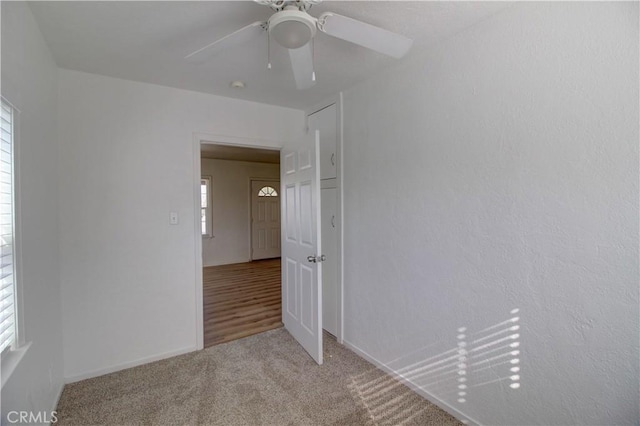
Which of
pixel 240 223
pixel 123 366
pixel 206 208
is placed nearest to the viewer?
pixel 123 366

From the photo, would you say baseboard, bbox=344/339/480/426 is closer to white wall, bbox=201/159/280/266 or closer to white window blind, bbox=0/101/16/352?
white window blind, bbox=0/101/16/352

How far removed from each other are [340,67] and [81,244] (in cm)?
242

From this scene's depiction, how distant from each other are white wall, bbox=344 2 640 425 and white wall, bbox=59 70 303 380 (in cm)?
176

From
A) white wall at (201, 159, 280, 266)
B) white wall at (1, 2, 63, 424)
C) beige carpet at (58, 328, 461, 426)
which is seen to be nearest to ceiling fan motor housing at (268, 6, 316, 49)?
white wall at (1, 2, 63, 424)

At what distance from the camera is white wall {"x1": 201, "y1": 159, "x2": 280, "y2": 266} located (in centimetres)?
636

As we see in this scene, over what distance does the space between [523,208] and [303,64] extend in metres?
1.39

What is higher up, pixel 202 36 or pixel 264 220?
pixel 202 36

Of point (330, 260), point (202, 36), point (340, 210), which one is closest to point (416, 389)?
point (330, 260)

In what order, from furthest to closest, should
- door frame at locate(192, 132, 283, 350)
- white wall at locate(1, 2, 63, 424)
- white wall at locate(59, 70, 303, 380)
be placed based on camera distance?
door frame at locate(192, 132, 283, 350) → white wall at locate(59, 70, 303, 380) → white wall at locate(1, 2, 63, 424)

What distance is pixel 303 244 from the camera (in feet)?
8.71

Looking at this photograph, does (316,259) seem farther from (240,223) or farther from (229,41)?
(240,223)

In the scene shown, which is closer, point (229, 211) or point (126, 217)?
point (126, 217)

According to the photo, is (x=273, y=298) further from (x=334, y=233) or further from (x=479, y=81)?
(x=479, y=81)

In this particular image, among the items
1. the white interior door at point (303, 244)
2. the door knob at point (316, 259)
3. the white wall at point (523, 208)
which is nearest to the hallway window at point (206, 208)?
the white interior door at point (303, 244)
